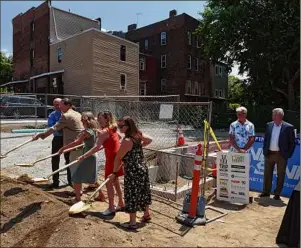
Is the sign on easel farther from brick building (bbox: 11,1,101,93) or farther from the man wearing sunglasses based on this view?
brick building (bbox: 11,1,101,93)

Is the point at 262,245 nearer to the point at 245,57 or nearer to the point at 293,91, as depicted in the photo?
the point at 245,57

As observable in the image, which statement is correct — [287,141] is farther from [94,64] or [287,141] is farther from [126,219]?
[94,64]

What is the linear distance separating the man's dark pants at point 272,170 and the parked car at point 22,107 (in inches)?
529

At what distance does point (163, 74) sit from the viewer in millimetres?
42062

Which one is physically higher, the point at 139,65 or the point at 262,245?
the point at 139,65

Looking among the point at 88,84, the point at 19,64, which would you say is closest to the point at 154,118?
the point at 88,84

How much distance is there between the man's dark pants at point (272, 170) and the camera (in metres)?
7.61

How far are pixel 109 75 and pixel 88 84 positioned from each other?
2472 millimetres

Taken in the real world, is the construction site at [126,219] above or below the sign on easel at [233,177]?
below

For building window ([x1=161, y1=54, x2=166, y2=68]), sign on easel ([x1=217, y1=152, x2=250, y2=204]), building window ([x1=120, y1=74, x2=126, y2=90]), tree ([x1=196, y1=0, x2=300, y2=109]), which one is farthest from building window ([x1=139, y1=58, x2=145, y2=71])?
sign on easel ([x1=217, y1=152, x2=250, y2=204])

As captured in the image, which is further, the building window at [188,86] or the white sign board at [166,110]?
the building window at [188,86]

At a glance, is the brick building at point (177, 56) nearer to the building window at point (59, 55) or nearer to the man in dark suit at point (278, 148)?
the building window at point (59, 55)

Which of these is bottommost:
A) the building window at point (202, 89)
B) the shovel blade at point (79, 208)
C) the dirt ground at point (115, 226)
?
the dirt ground at point (115, 226)

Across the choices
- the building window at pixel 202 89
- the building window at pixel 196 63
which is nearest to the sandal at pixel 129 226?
the building window at pixel 196 63
